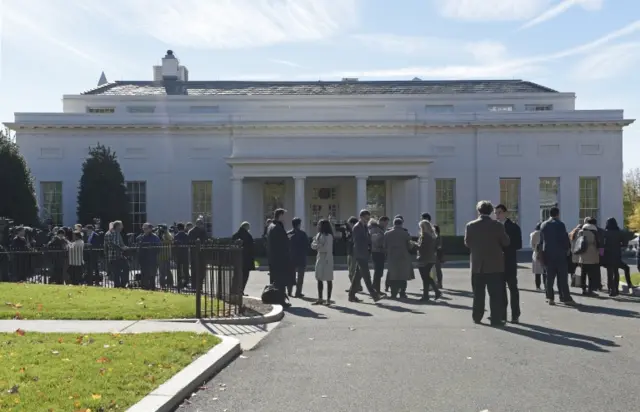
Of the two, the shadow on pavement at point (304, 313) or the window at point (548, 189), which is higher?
the window at point (548, 189)

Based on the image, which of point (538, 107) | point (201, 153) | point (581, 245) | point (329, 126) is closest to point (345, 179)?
point (329, 126)

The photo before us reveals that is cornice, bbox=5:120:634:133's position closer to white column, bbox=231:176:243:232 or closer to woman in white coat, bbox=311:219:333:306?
white column, bbox=231:176:243:232

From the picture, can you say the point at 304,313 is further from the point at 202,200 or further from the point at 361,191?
the point at 202,200

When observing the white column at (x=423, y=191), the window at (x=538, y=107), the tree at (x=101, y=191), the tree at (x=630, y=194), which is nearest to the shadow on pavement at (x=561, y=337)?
the white column at (x=423, y=191)

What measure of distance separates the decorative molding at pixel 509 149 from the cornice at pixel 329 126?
1.07 meters

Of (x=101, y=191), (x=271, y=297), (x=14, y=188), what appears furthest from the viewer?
(x=101, y=191)

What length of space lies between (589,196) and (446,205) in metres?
8.61

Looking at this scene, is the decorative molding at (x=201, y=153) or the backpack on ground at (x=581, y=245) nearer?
the backpack on ground at (x=581, y=245)

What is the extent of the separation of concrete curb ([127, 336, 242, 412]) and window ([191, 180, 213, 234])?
3780 cm

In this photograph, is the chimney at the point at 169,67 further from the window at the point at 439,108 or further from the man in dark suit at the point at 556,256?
the man in dark suit at the point at 556,256

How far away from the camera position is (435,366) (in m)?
9.02

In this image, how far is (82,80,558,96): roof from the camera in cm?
5225

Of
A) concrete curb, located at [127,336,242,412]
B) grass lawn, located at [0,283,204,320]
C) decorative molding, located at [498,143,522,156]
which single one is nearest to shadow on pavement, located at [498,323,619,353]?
concrete curb, located at [127,336,242,412]

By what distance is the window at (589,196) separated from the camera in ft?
158
